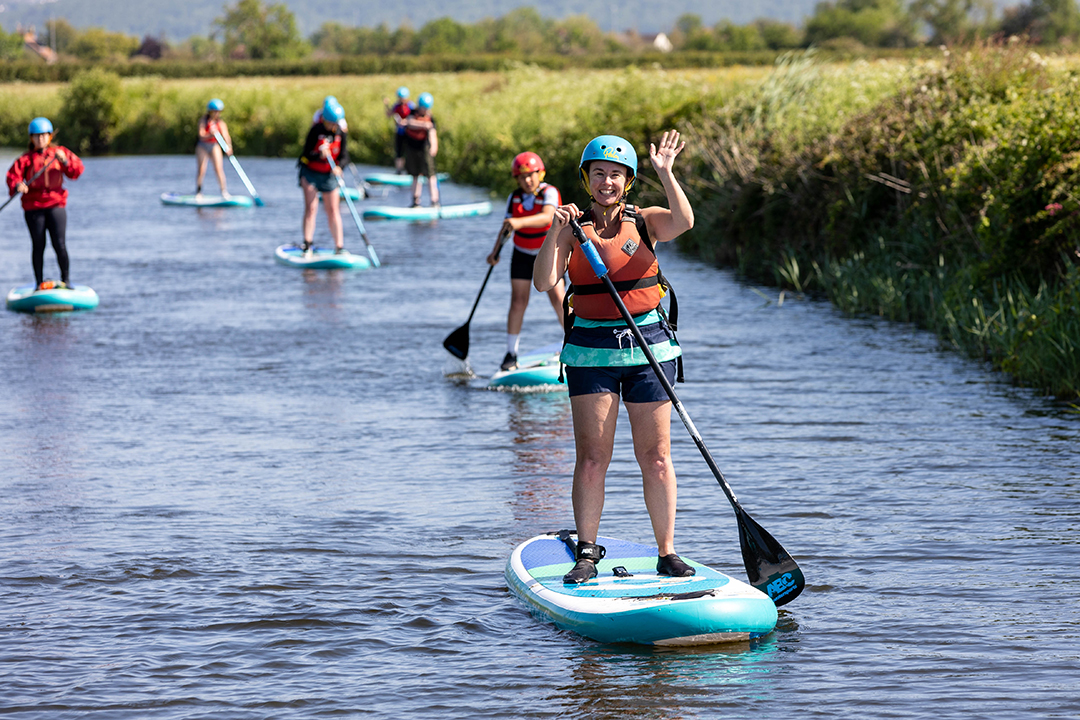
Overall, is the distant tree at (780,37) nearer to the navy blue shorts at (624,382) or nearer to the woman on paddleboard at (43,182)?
the woman on paddleboard at (43,182)

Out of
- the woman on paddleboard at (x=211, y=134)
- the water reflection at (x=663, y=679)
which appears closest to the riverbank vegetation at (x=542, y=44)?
the woman on paddleboard at (x=211, y=134)

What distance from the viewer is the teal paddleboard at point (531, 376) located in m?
10.8

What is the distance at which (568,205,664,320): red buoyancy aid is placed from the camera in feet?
19.0

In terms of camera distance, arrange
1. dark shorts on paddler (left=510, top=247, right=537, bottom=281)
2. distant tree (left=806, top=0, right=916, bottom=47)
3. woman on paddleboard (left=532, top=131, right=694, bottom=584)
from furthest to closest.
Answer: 1. distant tree (left=806, top=0, right=916, bottom=47)
2. dark shorts on paddler (left=510, top=247, right=537, bottom=281)
3. woman on paddleboard (left=532, top=131, right=694, bottom=584)

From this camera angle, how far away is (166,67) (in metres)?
75.4

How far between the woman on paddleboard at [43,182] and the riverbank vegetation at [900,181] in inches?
314

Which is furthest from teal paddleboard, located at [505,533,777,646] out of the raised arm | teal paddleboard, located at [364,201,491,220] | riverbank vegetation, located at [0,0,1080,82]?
teal paddleboard, located at [364,201,491,220]

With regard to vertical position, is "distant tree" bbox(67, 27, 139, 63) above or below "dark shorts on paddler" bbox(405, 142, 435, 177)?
above

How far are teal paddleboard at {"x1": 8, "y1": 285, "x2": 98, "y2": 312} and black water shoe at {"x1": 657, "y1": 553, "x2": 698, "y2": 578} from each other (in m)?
10.9

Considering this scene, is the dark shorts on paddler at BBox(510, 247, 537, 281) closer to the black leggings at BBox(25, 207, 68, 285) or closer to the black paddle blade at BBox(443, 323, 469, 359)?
the black paddle blade at BBox(443, 323, 469, 359)

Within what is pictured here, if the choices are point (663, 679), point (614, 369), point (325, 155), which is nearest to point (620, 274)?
point (614, 369)

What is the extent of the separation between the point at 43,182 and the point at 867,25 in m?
90.0

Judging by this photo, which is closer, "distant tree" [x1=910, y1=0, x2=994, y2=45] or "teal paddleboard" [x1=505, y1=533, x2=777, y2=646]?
"teal paddleboard" [x1=505, y1=533, x2=777, y2=646]

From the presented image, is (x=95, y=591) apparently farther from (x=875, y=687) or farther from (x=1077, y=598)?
(x=1077, y=598)
